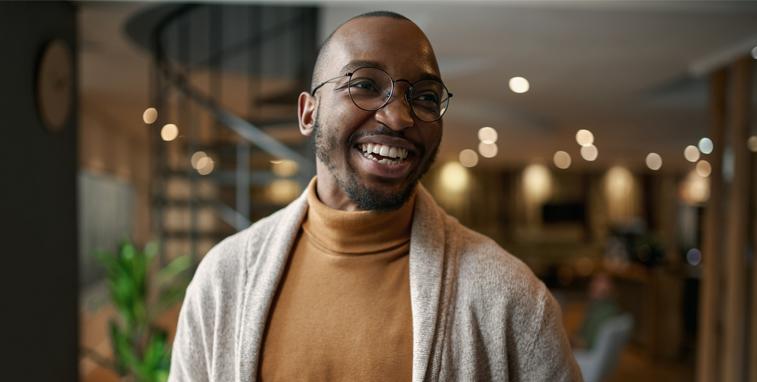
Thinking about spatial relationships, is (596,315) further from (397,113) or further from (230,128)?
(397,113)

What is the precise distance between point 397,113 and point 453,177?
8776 mm

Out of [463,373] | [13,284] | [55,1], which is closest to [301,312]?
[463,373]

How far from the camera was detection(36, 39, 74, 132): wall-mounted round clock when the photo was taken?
270 cm

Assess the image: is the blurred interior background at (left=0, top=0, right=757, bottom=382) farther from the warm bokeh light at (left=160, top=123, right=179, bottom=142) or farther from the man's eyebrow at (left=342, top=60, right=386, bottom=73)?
the man's eyebrow at (left=342, top=60, right=386, bottom=73)

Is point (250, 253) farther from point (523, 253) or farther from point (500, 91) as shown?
point (523, 253)

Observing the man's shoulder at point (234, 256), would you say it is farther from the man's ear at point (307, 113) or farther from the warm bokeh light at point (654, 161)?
the warm bokeh light at point (654, 161)

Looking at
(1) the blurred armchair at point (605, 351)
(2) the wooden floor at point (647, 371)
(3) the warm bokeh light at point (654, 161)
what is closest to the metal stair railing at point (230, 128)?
(1) the blurred armchair at point (605, 351)

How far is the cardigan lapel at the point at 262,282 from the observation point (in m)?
0.88

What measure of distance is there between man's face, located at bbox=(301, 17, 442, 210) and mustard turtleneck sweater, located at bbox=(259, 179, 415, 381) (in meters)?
0.07

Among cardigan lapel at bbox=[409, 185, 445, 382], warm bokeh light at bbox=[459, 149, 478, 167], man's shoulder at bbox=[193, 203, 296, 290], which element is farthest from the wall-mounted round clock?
warm bokeh light at bbox=[459, 149, 478, 167]

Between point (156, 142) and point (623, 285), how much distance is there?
198 inches

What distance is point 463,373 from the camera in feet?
2.84

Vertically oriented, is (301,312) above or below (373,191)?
below

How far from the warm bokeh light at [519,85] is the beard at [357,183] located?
8.55ft
